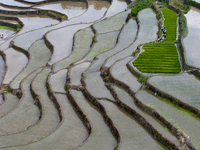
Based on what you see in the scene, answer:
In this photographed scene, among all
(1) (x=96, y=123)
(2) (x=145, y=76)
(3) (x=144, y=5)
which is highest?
(3) (x=144, y=5)

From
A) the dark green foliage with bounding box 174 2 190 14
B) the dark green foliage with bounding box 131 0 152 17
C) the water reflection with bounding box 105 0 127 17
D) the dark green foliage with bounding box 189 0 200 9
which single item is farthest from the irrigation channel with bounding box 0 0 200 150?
the water reflection with bounding box 105 0 127 17

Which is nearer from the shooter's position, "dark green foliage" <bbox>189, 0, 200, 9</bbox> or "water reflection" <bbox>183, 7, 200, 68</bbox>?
"water reflection" <bbox>183, 7, 200, 68</bbox>

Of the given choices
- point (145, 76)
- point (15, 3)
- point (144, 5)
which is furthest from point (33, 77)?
point (15, 3)

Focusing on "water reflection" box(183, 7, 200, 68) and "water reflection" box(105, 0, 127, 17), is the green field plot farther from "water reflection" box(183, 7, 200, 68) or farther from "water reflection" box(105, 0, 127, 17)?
"water reflection" box(105, 0, 127, 17)

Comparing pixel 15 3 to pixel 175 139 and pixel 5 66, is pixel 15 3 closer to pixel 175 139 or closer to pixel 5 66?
pixel 5 66

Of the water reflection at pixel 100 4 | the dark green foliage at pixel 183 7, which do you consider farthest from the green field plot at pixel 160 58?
the water reflection at pixel 100 4
